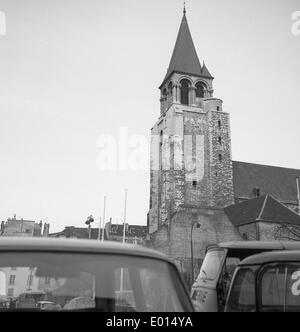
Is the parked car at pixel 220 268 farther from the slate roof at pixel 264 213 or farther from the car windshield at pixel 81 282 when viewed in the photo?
the slate roof at pixel 264 213

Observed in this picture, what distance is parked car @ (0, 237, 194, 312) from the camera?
209cm

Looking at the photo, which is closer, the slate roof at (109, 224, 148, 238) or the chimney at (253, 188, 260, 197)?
the chimney at (253, 188, 260, 197)

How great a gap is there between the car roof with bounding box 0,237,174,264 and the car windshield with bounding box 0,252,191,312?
0.09ft

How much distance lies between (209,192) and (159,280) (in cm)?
4066

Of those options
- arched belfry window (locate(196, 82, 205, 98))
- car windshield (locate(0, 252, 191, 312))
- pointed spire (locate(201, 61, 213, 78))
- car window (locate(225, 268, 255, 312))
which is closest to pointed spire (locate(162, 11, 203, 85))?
pointed spire (locate(201, 61, 213, 78))

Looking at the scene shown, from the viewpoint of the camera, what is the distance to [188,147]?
44.4m

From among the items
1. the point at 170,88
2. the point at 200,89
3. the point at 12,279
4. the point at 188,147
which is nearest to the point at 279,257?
the point at 12,279

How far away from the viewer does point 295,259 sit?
452 centimetres

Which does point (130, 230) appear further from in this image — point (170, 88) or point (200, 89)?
point (200, 89)

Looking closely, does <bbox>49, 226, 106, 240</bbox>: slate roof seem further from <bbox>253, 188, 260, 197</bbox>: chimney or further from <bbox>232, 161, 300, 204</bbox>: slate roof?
<bbox>253, 188, 260, 197</bbox>: chimney

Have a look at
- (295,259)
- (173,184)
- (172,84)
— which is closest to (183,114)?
(172,84)

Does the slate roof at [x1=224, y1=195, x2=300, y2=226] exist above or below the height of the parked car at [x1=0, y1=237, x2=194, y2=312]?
above

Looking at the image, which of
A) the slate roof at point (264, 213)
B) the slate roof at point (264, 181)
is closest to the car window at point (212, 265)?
the slate roof at point (264, 213)
